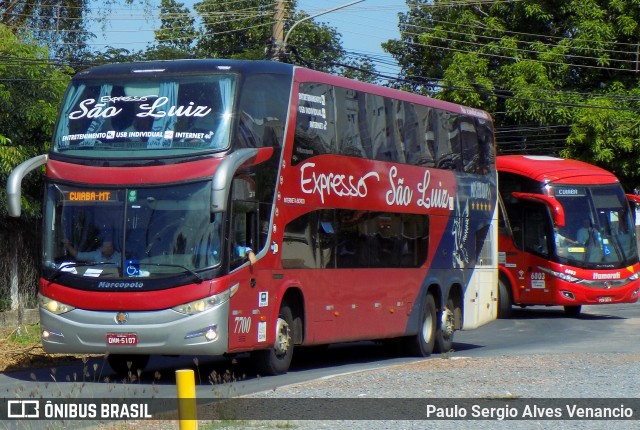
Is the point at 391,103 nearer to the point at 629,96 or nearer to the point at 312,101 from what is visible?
the point at 312,101

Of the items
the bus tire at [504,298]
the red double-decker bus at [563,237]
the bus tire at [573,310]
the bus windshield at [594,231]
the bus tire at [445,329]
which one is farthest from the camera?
the bus tire at [573,310]

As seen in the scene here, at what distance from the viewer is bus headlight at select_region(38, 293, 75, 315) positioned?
14.2 m

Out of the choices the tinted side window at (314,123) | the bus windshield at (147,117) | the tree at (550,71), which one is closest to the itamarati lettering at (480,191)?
the tinted side window at (314,123)

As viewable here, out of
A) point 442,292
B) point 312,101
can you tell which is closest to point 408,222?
point 442,292

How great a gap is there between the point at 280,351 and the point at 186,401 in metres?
8.16

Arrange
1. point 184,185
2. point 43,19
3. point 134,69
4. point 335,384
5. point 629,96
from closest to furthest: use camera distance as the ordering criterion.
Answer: point 335,384, point 184,185, point 134,69, point 43,19, point 629,96

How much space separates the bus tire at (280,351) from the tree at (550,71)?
2156 cm

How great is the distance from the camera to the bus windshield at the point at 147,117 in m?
14.2

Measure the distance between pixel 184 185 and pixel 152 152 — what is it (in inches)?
26.0

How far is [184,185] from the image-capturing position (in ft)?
45.8

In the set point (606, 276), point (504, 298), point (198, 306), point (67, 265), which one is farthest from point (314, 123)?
point (606, 276)

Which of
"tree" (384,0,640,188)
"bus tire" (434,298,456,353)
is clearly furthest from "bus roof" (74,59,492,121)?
"tree" (384,0,640,188)

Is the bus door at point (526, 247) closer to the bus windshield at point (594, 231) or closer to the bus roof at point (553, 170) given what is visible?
A: the bus windshield at point (594, 231)

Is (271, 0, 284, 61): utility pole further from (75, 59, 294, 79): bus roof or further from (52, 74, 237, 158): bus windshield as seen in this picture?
(52, 74, 237, 158): bus windshield
